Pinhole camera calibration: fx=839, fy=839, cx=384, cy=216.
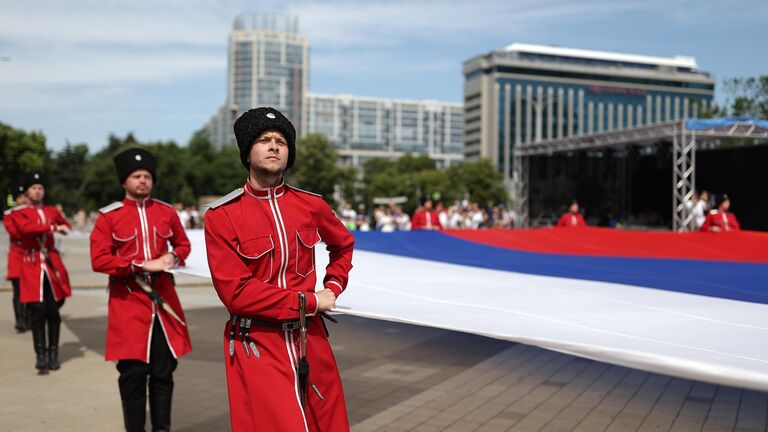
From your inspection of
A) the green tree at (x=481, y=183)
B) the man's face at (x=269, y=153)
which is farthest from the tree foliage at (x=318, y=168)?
the man's face at (x=269, y=153)

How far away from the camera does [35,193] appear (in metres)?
8.83

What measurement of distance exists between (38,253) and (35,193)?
24.9 inches

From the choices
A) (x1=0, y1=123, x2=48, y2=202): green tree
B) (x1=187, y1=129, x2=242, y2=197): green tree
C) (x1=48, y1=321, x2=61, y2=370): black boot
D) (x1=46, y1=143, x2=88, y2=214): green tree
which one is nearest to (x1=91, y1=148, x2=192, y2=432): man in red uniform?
(x1=48, y1=321, x2=61, y2=370): black boot

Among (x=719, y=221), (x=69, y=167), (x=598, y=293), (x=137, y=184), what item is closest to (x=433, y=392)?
(x=598, y=293)

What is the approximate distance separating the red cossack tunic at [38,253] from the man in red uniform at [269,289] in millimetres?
5830

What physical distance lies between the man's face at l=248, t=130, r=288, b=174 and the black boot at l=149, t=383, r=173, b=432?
275 cm

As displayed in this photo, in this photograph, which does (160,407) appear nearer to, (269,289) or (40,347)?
(269,289)

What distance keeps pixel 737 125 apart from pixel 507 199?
78300 millimetres

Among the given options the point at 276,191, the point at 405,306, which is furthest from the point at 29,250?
the point at 276,191

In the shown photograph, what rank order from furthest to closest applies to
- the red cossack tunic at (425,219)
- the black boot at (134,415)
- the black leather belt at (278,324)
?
the red cossack tunic at (425,219)
the black boot at (134,415)
the black leather belt at (278,324)

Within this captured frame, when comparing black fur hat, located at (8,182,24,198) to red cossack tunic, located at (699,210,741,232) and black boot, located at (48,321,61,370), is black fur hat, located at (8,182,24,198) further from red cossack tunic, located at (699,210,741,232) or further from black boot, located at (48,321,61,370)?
red cossack tunic, located at (699,210,741,232)

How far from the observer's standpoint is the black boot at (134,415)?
18.1 ft

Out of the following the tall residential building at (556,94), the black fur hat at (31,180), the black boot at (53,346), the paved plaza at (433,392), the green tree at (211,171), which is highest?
the tall residential building at (556,94)

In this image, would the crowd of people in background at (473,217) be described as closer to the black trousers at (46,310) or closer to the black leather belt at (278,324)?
the black trousers at (46,310)
